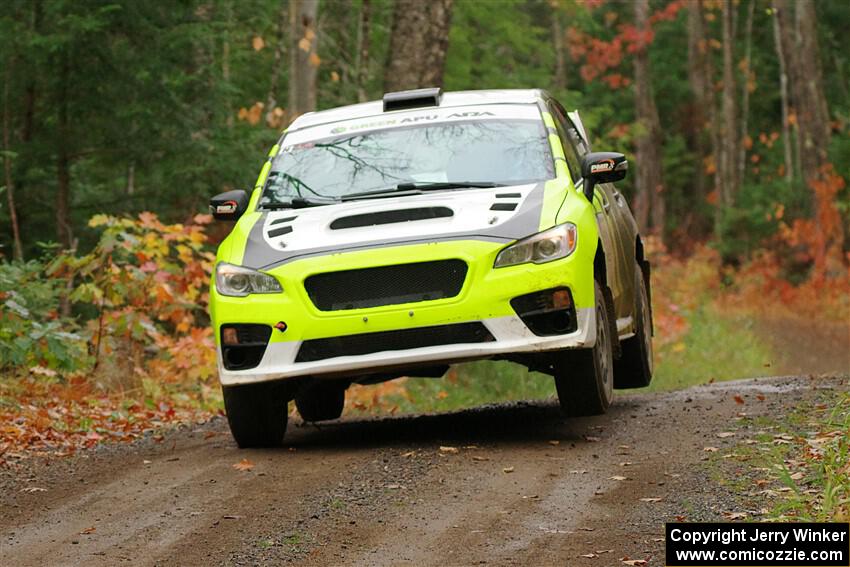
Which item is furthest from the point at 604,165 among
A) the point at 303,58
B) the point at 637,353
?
the point at 303,58

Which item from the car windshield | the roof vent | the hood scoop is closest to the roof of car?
the roof vent

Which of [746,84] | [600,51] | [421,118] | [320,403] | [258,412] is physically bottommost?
[746,84]

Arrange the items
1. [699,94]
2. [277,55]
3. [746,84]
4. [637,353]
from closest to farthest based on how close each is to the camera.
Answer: [637,353] → [277,55] → [699,94] → [746,84]

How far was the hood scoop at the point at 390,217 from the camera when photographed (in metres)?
8.04

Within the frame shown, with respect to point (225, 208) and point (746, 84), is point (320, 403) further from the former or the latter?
point (746, 84)

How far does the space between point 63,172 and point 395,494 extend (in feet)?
35.0

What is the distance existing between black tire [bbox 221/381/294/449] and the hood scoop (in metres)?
1.02

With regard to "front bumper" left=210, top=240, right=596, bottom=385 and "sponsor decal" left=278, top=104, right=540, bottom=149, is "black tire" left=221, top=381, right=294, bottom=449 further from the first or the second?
"sponsor decal" left=278, top=104, right=540, bottom=149

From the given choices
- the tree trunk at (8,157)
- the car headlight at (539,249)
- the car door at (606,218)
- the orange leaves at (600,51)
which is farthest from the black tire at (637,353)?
the orange leaves at (600,51)

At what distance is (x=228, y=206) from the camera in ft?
29.4

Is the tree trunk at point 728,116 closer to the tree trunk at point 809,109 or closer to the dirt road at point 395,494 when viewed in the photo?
the tree trunk at point 809,109

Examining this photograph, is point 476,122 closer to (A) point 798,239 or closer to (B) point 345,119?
(B) point 345,119

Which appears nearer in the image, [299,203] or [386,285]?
[386,285]

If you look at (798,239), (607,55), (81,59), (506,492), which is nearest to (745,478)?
(506,492)
